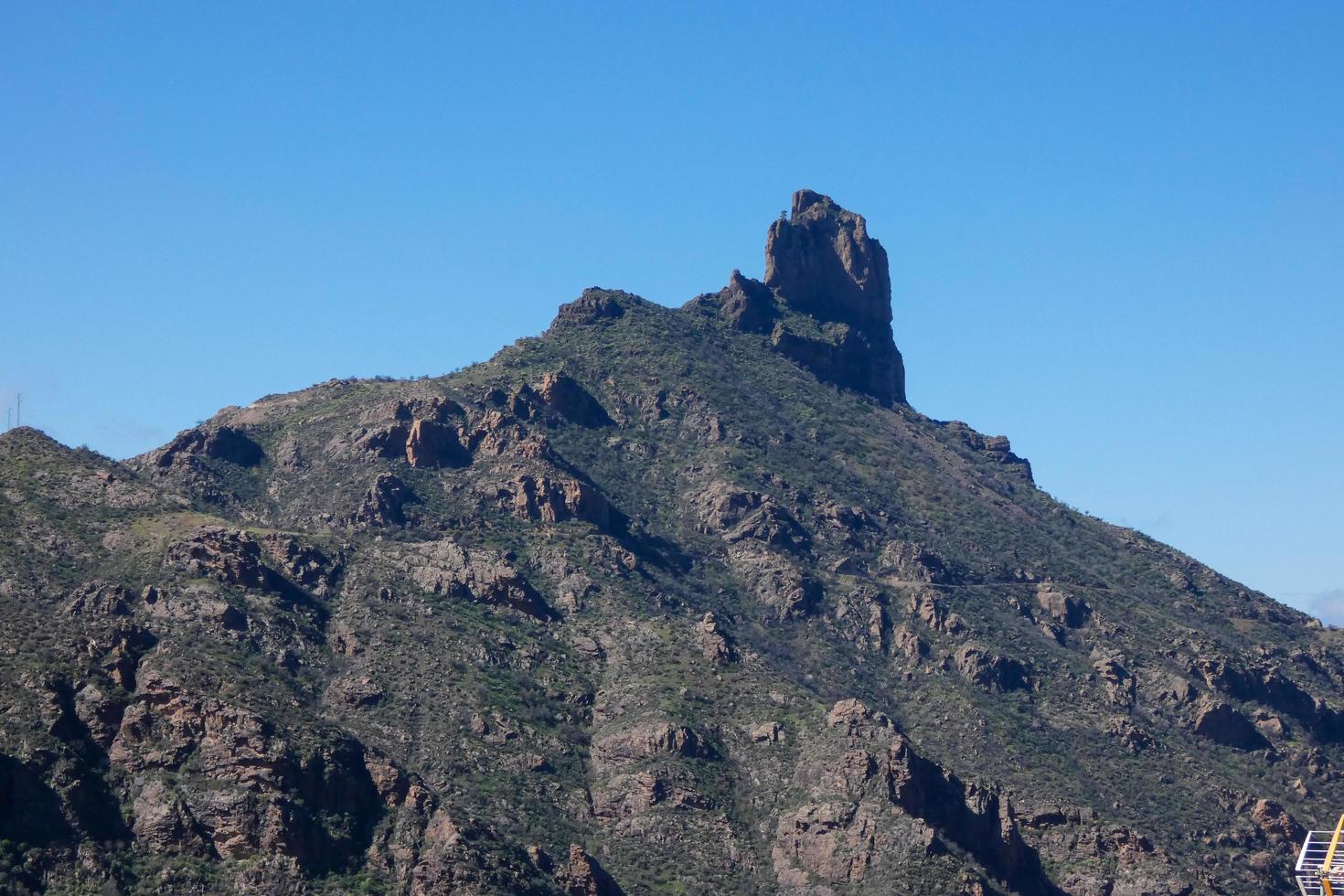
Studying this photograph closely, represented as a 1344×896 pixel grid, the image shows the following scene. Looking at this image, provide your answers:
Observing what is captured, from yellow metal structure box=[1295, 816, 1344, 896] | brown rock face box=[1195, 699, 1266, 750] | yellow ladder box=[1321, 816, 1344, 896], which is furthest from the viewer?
brown rock face box=[1195, 699, 1266, 750]

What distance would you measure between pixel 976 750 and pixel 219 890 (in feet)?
236

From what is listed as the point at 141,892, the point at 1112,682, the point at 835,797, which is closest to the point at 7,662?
the point at 141,892

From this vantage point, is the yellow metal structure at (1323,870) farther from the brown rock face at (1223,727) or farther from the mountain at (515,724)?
the brown rock face at (1223,727)

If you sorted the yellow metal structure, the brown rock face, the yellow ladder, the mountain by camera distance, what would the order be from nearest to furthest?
the yellow ladder
the yellow metal structure
the mountain
the brown rock face

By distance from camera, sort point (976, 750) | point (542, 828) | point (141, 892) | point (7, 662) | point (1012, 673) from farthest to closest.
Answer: point (1012, 673), point (976, 750), point (542, 828), point (7, 662), point (141, 892)

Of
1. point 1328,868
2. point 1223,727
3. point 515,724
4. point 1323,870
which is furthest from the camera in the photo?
point 1223,727

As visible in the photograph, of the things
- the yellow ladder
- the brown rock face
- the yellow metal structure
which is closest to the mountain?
the brown rock face

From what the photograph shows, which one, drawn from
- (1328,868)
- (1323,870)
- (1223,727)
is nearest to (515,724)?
(1223,727)

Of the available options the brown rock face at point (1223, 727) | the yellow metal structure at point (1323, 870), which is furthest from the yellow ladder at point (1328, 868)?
the brown rock face at point (1223, 727)

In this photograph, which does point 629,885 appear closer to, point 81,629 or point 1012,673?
point 81,629

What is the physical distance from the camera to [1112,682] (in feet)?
645

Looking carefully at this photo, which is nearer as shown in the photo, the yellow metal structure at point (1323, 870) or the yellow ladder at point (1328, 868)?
the yellow ladder at point (1328, 868)

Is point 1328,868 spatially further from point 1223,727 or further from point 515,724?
point 1223,727

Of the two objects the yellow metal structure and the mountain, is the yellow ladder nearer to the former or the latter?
the yellow metal structure
